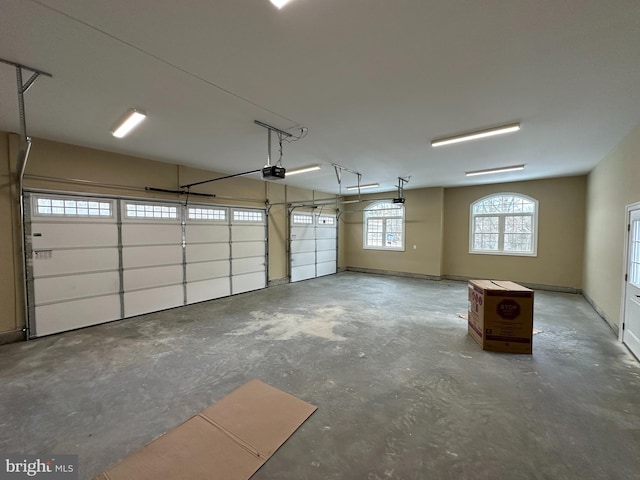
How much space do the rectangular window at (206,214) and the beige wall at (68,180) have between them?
20cm

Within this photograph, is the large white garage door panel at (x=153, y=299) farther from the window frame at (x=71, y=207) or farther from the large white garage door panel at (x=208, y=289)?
the window frame at (x=71, y=207)

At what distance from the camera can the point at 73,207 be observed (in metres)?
4.25

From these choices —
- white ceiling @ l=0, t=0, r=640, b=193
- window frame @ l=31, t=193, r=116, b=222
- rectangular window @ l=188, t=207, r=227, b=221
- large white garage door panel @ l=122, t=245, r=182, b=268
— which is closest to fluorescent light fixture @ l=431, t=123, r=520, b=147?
white ceiling @ l=0, t=0, r=640, b=193

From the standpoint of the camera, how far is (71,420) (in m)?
2.19

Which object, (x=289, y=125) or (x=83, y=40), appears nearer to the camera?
(x=83, y=40)

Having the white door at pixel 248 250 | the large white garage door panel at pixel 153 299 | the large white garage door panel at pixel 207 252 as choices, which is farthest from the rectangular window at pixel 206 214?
the large white garage door panel at pixel 153 299

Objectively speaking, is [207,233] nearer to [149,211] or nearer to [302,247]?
[149,211]

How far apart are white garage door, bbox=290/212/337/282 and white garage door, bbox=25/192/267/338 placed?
1839 millimetres

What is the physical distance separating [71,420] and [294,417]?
1.87 m

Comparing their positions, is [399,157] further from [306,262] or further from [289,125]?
[306,262]

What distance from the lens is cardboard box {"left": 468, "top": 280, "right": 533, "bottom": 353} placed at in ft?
11.0

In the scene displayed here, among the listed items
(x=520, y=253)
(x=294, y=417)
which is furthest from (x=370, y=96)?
(x=520, y=253)

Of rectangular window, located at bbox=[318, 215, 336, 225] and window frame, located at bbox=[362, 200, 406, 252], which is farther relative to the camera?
rectangular window, located at bbox=[318, 215, 336, 225]

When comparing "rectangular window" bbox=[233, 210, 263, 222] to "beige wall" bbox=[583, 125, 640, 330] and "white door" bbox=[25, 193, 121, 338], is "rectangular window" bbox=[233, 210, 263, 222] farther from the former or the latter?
"beige wall" bbox=[583, 125, 640, 330]
